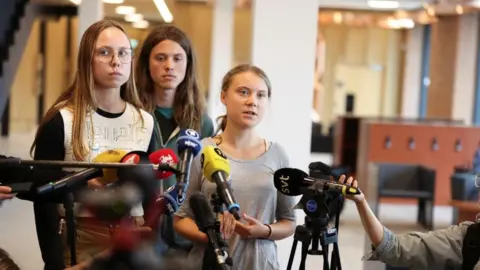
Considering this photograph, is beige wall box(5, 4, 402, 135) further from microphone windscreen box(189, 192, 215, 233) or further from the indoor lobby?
microphone windscreen box(189, 192, 215, 233)

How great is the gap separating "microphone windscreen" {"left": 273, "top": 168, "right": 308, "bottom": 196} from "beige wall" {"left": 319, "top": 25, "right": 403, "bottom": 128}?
17.6m

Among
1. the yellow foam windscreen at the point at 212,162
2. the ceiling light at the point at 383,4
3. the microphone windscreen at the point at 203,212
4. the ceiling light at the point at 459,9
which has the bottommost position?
the microphone windscreen at the point at 203,212

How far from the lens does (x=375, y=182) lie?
28.7 feet

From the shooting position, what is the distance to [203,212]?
162 centimetres

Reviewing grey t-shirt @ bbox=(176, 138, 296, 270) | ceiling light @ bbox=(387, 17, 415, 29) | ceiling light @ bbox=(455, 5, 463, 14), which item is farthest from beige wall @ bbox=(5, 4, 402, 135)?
grey t-shirt @ bbox=(176, 138, 296, 270)

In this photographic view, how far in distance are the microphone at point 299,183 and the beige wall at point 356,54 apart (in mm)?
17651

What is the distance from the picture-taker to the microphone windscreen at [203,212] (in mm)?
1608

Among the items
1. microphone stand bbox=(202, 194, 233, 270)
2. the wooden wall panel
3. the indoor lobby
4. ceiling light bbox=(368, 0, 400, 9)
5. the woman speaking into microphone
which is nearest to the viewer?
microphone stand bbox=(202, 194, 233, 270)

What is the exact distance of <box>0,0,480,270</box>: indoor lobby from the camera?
4.05 metres

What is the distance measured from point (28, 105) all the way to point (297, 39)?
53.2 feet

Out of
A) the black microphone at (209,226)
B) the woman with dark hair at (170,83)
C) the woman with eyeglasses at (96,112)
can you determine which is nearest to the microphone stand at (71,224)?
the black microphone at (209,226)

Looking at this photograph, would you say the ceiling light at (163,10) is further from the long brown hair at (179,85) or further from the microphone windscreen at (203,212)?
the microphone windscreen at (203,212)

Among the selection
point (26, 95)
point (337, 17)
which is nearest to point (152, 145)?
point (337, 17)

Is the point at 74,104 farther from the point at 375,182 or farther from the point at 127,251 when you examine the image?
the point at 375,182
